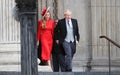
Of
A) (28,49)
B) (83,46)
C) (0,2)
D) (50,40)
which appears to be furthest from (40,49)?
(28,49)

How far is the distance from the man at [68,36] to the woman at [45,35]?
0.80 feet

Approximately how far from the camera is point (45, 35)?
13.8 metres

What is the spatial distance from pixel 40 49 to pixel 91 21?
3.46 metres

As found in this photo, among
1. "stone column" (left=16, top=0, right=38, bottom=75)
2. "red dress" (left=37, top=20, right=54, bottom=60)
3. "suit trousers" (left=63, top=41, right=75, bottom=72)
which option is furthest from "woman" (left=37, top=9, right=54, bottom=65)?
"stone column" (left=16, top=0, right=38, bottom=75)

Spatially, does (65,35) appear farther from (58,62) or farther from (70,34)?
(58,62)

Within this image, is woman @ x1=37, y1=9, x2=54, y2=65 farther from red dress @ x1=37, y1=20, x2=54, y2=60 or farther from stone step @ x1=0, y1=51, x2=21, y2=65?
stone step @ x1=0, y1=51, x2=21, y2=65

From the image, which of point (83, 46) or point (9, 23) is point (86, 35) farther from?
point (9, 23)

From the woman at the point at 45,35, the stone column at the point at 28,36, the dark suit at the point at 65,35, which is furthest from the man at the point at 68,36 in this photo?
the stone column at the point at 28,36

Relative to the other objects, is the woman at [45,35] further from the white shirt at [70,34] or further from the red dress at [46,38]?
the white shirt at [70,34]

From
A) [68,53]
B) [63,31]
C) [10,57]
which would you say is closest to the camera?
[10,57]

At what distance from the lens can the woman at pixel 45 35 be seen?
13.7 metres

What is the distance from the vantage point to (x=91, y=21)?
1702 centimetres

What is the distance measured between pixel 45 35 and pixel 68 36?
0.59 metres

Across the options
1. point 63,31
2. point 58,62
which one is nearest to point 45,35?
point 63,31
